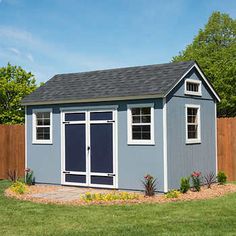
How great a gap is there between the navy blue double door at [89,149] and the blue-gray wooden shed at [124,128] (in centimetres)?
3

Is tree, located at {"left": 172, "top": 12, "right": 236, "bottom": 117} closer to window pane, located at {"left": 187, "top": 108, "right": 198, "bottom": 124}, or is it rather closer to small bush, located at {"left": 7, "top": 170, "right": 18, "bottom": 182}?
window pane, located at {"left": 187, "top": 108, "right": 198, "bottom": 124}

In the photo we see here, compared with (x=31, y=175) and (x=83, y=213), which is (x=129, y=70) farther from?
(x=83, y=213)

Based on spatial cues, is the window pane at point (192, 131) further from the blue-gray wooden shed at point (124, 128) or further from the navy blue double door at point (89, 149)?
the navy blue double door at point (89, 149)

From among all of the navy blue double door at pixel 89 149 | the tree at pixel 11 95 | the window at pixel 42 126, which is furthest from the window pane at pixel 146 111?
the tree at pixel 11 95

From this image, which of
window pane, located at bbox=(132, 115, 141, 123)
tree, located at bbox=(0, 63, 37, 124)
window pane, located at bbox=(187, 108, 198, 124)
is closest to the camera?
window pane, located at bbox=(132, 115, 141, 123)

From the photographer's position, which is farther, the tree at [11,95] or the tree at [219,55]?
the tree at [219,55]

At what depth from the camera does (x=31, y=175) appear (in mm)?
15664

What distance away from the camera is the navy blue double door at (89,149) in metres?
13.8

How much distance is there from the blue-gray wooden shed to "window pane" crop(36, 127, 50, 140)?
4 cm

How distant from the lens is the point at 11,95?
3047 centimetres

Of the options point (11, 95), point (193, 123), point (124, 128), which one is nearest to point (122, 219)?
point (124, 128)

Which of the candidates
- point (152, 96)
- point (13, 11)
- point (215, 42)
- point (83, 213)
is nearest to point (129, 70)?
point (152, 96)

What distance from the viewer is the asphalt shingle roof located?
1331 centimetres

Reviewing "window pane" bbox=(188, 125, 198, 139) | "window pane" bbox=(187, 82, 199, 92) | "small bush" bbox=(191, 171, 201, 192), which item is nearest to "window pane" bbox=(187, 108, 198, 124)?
"window pane" bbox=(188, 125, 198, 139)
